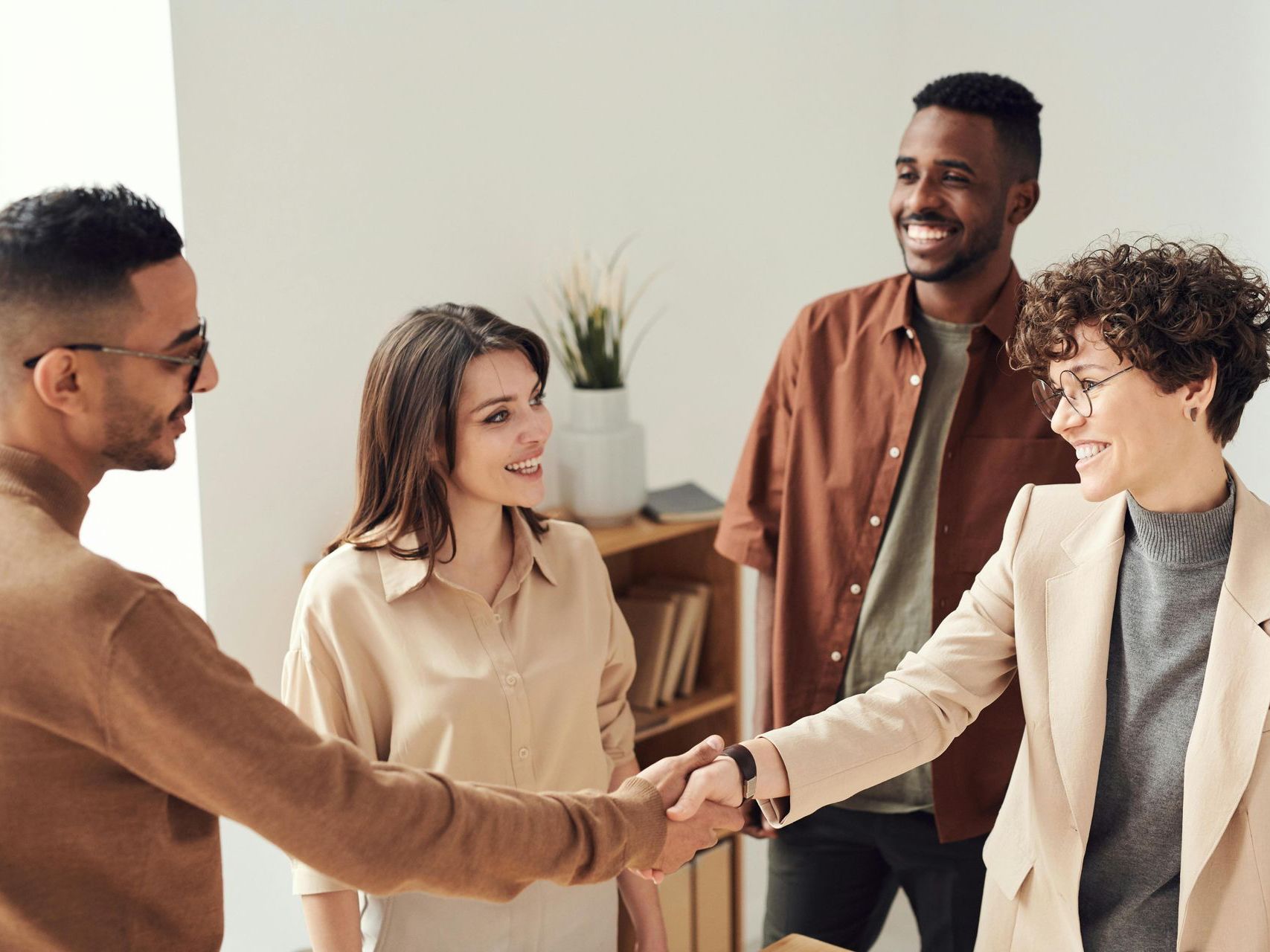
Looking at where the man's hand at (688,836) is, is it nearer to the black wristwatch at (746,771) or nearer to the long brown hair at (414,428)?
the black wristwatch at (746,771)

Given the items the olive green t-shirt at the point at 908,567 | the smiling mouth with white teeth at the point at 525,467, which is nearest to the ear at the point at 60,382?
the smiling mouth with white teeth at the point at 525,467

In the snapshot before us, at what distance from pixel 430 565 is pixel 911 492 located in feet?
3.04

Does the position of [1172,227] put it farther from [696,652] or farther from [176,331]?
[176,331]

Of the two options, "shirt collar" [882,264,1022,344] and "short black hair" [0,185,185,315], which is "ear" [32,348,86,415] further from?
"shirt collar" [882,264,1022,344]

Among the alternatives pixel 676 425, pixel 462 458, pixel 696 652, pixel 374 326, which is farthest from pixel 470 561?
pixel 676 425

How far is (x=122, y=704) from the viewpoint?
1.27m

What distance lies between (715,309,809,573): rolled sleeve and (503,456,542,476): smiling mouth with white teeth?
24.1 inches

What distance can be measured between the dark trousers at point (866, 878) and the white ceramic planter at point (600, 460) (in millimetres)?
977

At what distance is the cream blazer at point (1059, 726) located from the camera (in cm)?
166

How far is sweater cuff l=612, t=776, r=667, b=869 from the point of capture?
1.75 m

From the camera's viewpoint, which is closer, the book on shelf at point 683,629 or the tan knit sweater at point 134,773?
the tan knit sweater at point 134,773

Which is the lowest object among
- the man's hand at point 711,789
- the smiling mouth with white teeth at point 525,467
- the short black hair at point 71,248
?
the man's hand at point 711,789

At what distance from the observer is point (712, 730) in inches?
137

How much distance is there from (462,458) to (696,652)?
149 centimetres
